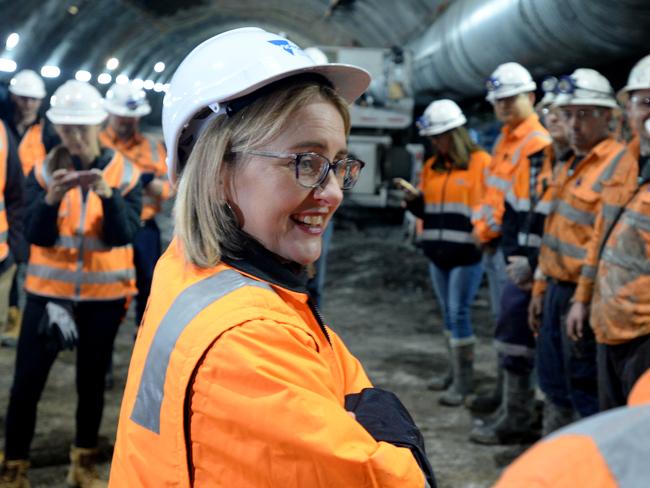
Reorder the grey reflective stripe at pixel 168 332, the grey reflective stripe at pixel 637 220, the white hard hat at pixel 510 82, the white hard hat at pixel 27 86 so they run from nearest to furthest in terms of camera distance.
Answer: the grey reflective stripe at pixel 168 332
the grey reflective stripe at pixel 637 220
the white hard hat at pixel 510 82
the white hard hat at pixel 27 86

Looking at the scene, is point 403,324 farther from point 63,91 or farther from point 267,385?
point 267,385

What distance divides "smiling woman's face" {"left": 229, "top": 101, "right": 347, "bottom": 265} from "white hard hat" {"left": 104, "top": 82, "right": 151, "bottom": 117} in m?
3.88

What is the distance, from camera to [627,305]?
3080 millimetres

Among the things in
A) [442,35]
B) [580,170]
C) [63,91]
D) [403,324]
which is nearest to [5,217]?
[63,91]

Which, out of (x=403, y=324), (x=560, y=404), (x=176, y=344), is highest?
(x=176, y=344)

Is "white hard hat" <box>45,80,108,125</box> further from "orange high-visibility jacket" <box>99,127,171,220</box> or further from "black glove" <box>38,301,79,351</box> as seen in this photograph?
"orange high-visibility jacket" <box>99,127,171,220</box>

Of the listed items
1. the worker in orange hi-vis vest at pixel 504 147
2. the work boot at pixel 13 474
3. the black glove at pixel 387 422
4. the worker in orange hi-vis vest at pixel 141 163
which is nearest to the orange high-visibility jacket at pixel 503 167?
the worker in orange hi-vis vest at pixel 504 147

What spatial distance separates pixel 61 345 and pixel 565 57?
166 inches

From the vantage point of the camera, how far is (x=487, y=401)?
5.02m

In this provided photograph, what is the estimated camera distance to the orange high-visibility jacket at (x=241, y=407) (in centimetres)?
113

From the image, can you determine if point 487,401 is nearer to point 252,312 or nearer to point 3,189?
point 3,189

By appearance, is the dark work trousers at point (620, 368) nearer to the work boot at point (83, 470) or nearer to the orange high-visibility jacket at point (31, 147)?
the work boot at point (83, 470)

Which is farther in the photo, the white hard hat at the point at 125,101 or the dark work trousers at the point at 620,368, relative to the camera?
the white hard hat at the point at 125,101

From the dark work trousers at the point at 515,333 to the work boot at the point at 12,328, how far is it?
3702 millimetres
